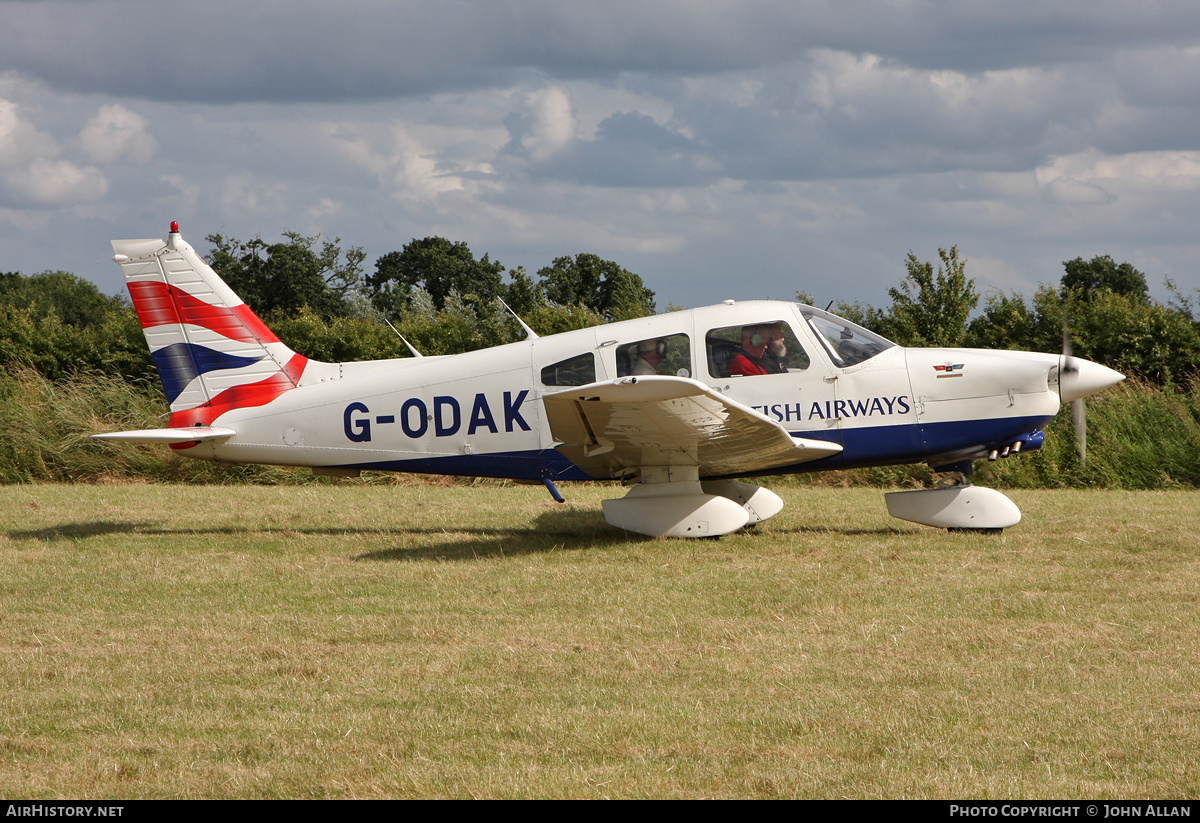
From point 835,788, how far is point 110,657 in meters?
3.93

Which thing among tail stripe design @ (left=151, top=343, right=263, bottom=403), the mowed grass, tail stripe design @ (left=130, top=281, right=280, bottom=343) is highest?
tail stripe design @ (left=130, top=281, right=280, bottom=343)

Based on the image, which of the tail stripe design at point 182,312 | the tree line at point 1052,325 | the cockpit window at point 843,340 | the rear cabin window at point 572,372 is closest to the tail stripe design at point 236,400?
the tail stripe design at point 182,312

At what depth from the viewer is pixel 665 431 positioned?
26.9 feet

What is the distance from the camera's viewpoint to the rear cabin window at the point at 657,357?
8.71 meters

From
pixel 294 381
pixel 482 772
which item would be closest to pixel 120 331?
pixel 294 381

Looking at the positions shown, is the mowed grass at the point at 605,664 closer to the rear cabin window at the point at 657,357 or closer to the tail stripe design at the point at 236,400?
the tail stripe design at the point at 236,400

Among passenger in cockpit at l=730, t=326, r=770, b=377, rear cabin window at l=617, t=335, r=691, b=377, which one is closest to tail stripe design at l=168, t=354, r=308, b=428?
rear cabin window at l=617, t=335, r=691, b=377

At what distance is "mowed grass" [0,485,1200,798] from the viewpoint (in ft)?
12.2

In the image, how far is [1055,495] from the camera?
476 inches

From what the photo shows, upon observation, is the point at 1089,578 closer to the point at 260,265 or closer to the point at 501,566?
the point at 501,566

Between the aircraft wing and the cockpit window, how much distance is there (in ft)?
2.55

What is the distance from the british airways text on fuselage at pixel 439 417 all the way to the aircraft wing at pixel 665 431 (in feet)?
2.41

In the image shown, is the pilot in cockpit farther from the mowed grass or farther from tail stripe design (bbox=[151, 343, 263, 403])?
tail stripe design (bbox=[151, 343, 263, 403])

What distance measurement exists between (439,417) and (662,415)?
2410 mm
